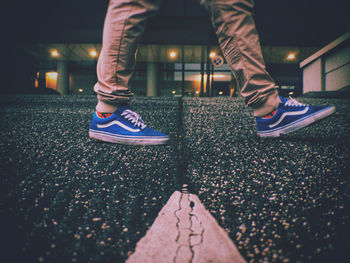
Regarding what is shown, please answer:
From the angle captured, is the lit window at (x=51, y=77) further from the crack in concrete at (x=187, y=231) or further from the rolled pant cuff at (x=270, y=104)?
the crack in concrete at (x=187, y=231)

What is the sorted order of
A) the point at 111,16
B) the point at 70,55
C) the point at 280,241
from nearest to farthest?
1. the point at 280,241
2. the point at 111,16
3. the point at 70,55

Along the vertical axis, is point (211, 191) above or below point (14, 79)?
below

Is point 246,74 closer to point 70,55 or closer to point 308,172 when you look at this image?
point 308,172

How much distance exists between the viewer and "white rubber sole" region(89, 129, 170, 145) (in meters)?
0.71

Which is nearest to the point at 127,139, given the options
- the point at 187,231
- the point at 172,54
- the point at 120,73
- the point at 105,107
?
the point at 105,107

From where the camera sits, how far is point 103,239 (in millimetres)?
298

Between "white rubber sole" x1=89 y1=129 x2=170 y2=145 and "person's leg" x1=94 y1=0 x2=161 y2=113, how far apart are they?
11 cm

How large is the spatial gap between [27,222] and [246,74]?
0.82 m

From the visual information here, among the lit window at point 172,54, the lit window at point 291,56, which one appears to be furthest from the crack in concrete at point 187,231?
the lit window at point 291,56

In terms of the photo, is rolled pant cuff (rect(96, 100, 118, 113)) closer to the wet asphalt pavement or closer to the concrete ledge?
the wet asphalt pavement

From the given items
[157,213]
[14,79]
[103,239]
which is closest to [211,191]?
[157,213]

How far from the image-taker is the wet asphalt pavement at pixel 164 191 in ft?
0.93

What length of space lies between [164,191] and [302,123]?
0.65 metres

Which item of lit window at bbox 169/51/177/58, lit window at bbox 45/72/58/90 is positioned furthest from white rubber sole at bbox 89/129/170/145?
lit window at bbox 45/72/58/90
